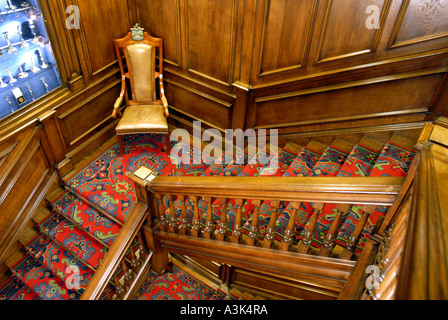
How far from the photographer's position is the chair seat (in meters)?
3.80

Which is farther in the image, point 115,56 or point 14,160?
point 115,56

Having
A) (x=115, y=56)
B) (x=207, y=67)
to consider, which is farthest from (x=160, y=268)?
(x=115, y=56)

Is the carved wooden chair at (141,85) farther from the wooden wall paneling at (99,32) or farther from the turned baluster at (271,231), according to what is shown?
the turned baluster at (271,231)

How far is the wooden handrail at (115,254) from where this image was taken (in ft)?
8.24

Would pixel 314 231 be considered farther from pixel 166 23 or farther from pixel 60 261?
pixel 166 23

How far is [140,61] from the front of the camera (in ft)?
12.8

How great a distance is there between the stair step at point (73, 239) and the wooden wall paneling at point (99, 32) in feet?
5.09

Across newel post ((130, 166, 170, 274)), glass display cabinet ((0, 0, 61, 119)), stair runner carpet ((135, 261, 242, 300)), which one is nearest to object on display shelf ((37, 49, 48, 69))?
glass display cabinet ((0, 0, 61, 119))

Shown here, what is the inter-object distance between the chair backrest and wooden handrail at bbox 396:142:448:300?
3207 mm

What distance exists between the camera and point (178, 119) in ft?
14.4

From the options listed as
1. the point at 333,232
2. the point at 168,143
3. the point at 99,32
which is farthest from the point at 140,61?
the point at 333,232
